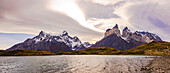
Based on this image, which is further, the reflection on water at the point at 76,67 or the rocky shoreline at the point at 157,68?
the reflection on water at the point at 76,67

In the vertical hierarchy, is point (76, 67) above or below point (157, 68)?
below

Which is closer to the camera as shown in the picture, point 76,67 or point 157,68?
point 157,68

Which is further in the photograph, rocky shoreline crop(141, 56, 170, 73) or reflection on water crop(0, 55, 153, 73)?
reflection on water crop(0, 55, 153, 73)

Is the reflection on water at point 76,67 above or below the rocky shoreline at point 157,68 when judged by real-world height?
below

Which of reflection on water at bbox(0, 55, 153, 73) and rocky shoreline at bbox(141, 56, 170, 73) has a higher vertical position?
rocky shoreline at bbox(141, 56, 170, 73)
